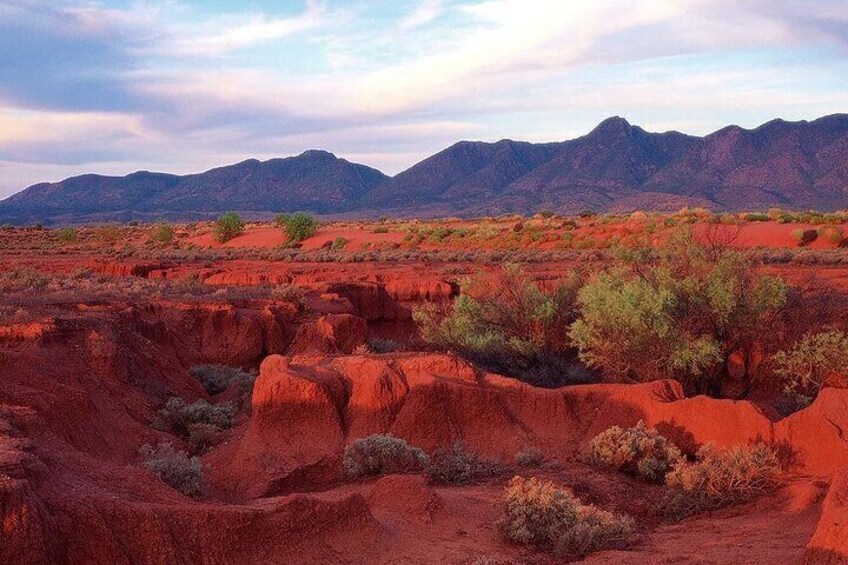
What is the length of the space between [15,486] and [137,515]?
1113 mm

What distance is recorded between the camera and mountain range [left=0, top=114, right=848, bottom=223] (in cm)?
13212

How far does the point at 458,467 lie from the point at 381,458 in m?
1.14

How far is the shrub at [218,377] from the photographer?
1900 cm

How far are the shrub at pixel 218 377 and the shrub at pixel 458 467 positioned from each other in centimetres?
734

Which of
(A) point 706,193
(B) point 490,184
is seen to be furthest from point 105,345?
(B) point 490,184

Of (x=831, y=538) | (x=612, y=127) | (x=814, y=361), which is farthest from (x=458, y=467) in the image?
(x=612, y=127)

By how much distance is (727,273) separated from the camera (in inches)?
678

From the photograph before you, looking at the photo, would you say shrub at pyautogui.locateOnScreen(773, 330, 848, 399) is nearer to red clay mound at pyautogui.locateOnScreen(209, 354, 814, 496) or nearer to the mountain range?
red clay mound at pyautogui.locateOnScreen(209, 354, 814, 496)

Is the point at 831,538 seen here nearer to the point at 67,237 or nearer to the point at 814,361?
the point at 814,361

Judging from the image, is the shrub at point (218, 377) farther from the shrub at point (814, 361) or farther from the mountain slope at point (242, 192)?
the mountain slope at point (242, 192)

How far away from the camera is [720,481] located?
428 inches

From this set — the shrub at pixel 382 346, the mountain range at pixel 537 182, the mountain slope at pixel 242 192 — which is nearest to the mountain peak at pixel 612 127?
the mountain range at pixel 537 182

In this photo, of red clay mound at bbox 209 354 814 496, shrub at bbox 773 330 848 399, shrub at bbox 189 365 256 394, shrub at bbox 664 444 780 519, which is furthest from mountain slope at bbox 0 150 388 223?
shrub at bbox 664 444 780 519

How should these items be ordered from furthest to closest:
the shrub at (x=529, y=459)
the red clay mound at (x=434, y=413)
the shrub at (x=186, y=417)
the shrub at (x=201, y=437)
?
the shrub at (x=186, y=417) < the shrub at (x=201, y=437) < the red clay mound at (x=434, y=413) < the shrub at (x=529, y=459)
